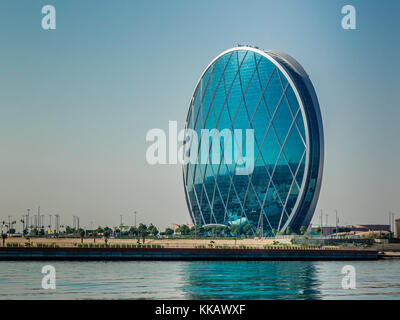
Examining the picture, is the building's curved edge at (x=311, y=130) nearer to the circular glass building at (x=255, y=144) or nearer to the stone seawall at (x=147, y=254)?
the circular glass building at (x=255, y=144)

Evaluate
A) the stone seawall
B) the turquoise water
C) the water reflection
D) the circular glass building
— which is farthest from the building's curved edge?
the water reflection

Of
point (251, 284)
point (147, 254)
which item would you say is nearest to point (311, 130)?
point (147, 254)

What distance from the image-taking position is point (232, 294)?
53.9m

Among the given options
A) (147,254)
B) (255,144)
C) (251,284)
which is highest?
(255,144)

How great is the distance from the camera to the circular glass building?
553ft

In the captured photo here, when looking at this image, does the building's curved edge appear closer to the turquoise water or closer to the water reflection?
the turquoise water

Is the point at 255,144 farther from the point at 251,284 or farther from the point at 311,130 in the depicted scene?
the point at 251,284

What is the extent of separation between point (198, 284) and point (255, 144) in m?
113

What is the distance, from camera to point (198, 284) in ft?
208

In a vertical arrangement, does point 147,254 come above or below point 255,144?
below

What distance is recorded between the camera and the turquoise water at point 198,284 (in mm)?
53531

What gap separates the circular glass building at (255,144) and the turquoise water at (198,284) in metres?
85.2

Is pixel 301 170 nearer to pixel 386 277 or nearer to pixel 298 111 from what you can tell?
pixel 298 111

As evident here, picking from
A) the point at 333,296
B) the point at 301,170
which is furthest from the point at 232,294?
the point at 301,170
